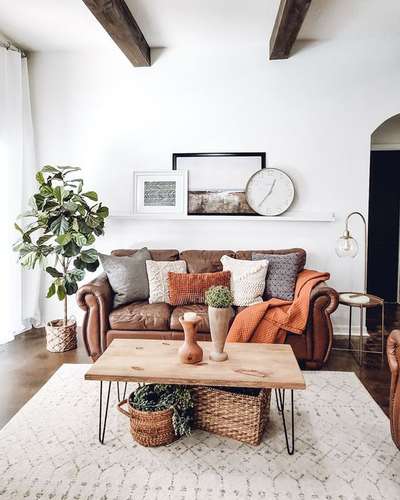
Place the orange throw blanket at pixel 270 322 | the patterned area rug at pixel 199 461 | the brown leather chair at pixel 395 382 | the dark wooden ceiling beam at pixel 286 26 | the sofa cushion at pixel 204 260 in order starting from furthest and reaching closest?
the sofa cushion at pixel 204 260 → the orange throw blanket at pixel 270 322 → the dark wooden ceiling beam at pixel 286 26 → the brown leather chair at pixel 395 382 → the patterned area rug at pixel 199 461

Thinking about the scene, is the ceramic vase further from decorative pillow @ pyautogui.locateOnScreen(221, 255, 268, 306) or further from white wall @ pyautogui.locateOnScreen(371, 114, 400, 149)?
white wall @ pyautogui.locateOnScreen(371, 114, 400, 149)

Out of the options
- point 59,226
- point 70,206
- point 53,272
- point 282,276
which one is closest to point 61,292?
point 53,272

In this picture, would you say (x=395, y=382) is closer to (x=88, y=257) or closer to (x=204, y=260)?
(x=204, y=260)

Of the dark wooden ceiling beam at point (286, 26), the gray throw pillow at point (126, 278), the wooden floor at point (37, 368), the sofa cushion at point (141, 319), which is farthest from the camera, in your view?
the gray throw pillow at point (126, 278)

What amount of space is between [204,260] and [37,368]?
5.62ft

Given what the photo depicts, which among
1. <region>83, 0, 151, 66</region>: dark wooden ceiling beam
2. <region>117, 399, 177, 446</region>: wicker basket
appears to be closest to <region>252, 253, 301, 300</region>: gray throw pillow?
<region>117, 399, 177, 446</region>: wicker basket

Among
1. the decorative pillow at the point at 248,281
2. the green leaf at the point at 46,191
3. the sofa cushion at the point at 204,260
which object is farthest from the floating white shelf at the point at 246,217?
the green leaf at the point at 46,191

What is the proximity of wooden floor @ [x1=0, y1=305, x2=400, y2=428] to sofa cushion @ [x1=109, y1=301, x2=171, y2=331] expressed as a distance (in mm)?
478

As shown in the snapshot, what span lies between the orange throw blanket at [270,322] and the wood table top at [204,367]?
0.61 m

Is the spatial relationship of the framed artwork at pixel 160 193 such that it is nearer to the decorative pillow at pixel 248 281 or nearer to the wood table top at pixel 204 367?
the decorative pillow at pixel 248 281

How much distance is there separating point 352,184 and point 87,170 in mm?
2816

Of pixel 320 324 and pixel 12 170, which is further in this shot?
pixel 12 170

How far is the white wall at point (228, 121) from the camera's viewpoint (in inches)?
152

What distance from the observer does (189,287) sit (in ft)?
10.9
